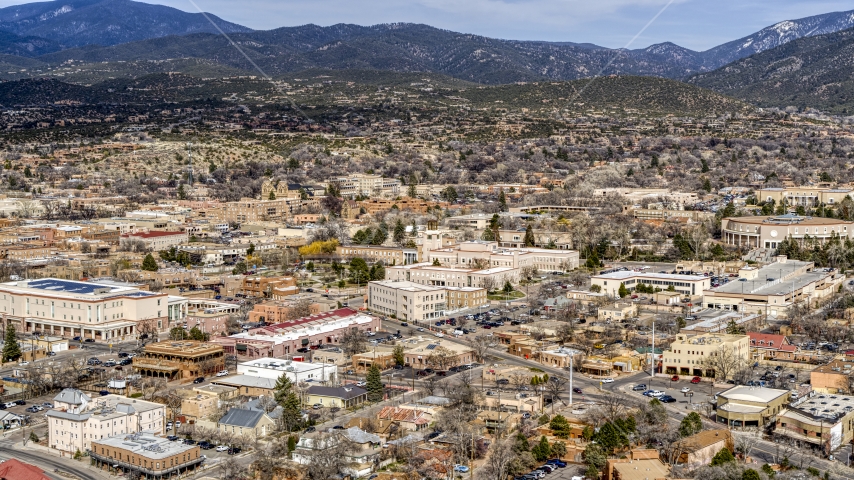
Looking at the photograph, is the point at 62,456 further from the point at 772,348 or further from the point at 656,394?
the point at 772,348

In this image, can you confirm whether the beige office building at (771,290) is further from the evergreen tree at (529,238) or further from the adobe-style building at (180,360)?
the adobe-style building at (180,360)

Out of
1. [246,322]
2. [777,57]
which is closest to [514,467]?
[246,322]

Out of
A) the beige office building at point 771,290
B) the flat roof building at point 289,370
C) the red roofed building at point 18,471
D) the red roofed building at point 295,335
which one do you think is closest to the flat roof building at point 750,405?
the flat roof building at point 289,370

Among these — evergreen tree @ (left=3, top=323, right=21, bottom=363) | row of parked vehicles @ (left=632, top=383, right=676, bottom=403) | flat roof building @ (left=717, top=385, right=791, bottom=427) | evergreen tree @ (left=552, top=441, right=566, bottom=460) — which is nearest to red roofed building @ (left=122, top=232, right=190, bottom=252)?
evergreen tree @ (left=3, top=323, right=21, bottom=363)

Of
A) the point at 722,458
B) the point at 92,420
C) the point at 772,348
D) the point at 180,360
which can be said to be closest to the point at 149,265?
the point at 180,360

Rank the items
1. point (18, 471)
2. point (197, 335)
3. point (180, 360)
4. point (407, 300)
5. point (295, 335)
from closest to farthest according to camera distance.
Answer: point (18, 471), point (180, 360), point (295, 335), point (197, 335), point (407, 300)
